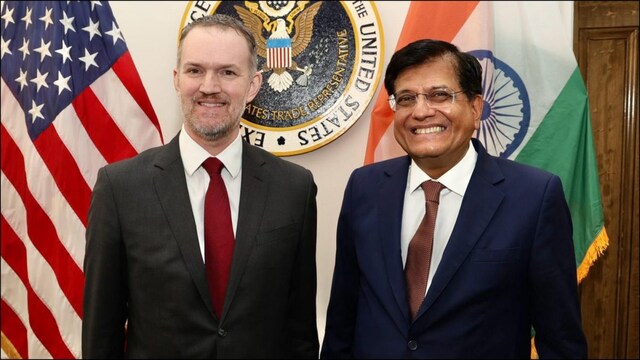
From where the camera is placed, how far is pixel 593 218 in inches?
87.1

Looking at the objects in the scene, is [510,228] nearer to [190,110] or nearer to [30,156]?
[190,110]

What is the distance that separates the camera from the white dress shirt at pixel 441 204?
4.47 ft

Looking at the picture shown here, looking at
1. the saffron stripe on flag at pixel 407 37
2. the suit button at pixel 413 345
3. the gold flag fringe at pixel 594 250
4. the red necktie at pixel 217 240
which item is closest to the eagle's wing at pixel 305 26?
the saffron stripe on flag at pixel 407 37

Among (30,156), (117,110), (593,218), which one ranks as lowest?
(593,218)

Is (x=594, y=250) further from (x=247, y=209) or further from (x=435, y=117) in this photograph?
(x=247, y=209)

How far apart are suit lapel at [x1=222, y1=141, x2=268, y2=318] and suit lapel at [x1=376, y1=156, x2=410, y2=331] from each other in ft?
1.01

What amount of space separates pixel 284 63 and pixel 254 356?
5.01ft

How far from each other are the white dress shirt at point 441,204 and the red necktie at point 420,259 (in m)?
0.02

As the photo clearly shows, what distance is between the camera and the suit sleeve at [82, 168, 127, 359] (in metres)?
1.33

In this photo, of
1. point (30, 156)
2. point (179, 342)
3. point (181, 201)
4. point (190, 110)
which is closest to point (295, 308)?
point (179, 342)

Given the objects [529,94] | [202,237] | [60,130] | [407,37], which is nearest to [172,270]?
[202,237]

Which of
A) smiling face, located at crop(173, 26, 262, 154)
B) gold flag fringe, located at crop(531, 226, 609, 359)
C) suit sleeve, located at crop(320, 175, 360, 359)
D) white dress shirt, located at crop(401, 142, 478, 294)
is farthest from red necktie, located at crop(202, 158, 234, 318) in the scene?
gold flag fringe, located at crop(531, 226, 609, 359)

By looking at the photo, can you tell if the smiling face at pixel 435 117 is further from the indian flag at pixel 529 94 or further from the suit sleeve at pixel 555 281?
the indian flag at pixel 529 94

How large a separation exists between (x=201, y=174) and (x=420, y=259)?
1.96 ft
